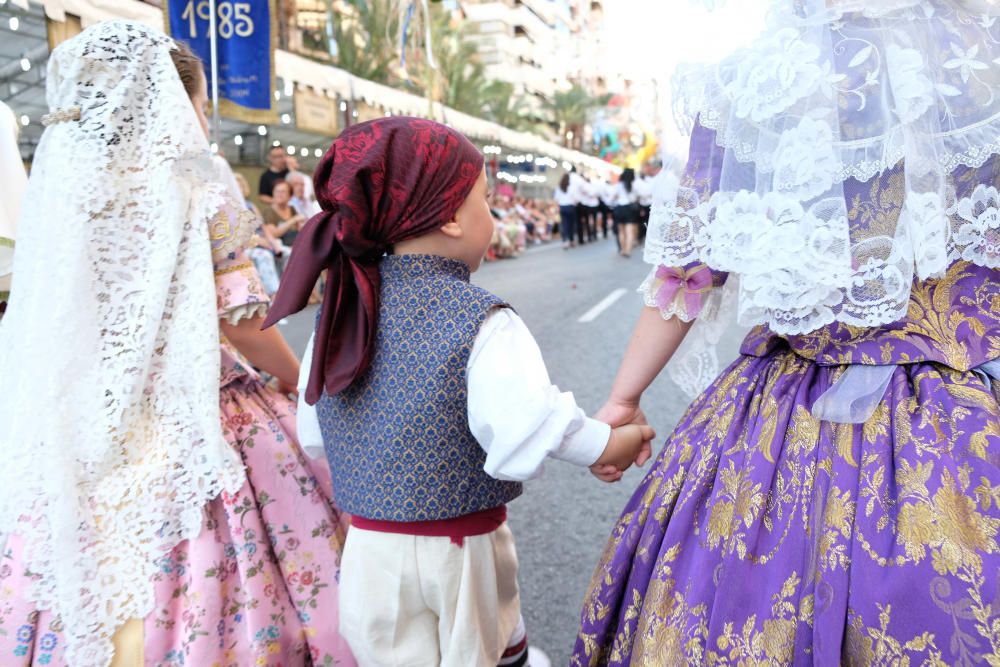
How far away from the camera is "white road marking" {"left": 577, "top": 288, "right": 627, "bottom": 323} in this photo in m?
7.68

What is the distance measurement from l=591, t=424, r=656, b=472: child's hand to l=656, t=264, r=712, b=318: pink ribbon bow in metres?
0.28

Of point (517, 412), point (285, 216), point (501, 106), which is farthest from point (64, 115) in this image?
point (501, 106)

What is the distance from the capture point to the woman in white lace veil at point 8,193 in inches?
81.9

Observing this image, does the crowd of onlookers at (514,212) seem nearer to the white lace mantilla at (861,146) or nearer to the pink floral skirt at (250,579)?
the pink floral skirt at (250,579)

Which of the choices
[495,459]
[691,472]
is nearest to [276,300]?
[495,459]

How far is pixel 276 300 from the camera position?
1.67 metres

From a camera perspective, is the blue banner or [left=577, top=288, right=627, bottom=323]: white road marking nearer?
the blue banner

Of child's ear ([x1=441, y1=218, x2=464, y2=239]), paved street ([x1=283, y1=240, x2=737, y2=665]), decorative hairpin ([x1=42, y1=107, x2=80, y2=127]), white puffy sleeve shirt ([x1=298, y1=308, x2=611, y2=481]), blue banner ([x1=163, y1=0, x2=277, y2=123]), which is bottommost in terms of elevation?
paved street ([x1=283, y1=240, x2=737, y2=665])

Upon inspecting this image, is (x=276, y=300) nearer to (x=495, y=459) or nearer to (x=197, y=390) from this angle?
(x=197, y=390)

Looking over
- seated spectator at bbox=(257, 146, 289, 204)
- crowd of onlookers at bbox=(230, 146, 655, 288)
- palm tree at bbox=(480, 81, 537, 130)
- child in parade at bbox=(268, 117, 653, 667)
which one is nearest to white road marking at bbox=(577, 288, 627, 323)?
crowd of onlookers at bbox=(230, 146, 655, 288)

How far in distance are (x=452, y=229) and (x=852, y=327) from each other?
770mm

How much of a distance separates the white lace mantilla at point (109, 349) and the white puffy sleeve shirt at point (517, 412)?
65 cm

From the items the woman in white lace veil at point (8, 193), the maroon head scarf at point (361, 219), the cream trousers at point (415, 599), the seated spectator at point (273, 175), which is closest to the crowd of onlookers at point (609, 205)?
the seated spectator at point (273, 175)

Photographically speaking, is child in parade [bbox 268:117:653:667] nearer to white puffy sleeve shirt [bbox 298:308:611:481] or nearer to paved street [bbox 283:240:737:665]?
white puffy sleeve shirt [bbox 298:308:611:481]
